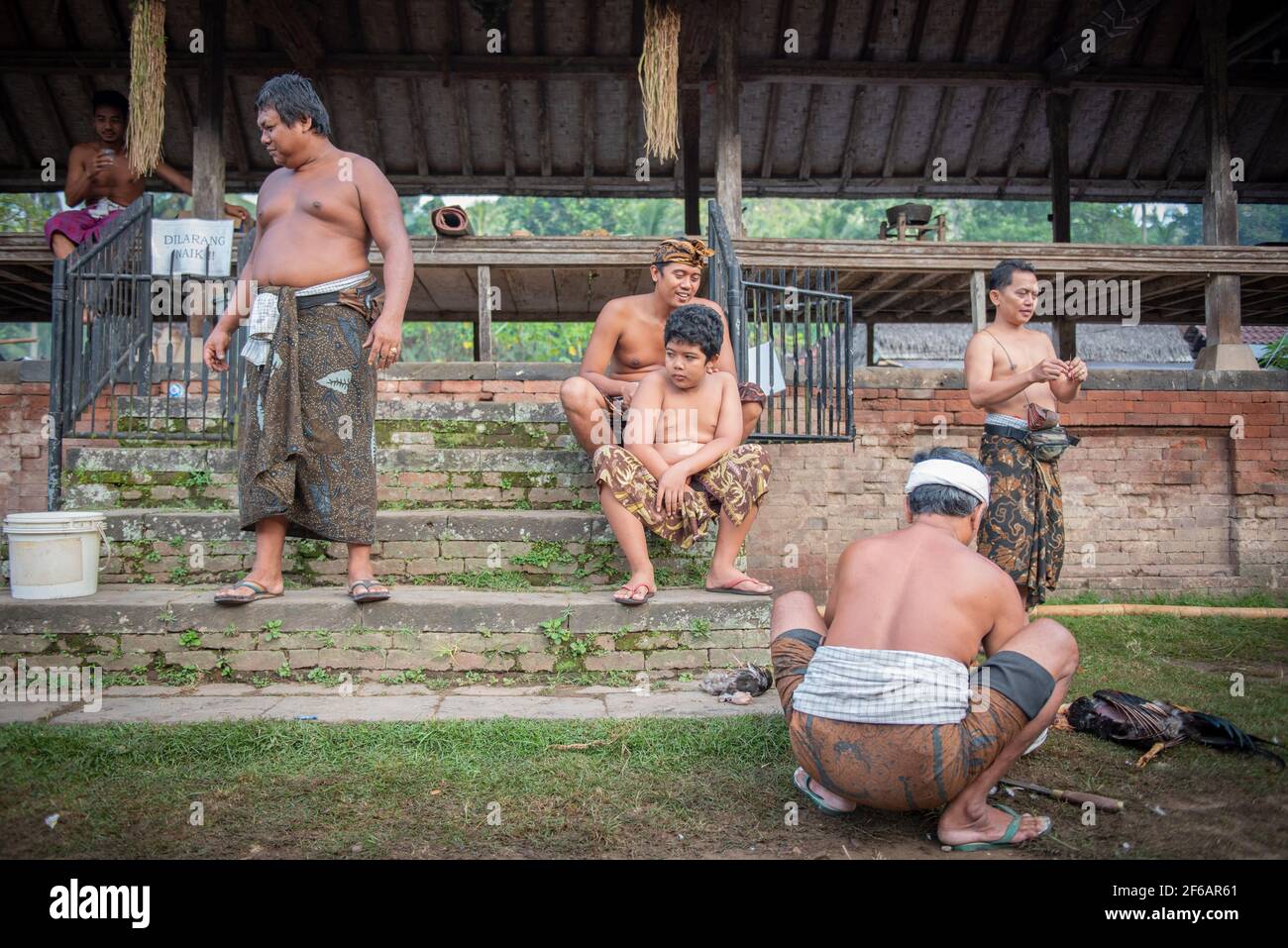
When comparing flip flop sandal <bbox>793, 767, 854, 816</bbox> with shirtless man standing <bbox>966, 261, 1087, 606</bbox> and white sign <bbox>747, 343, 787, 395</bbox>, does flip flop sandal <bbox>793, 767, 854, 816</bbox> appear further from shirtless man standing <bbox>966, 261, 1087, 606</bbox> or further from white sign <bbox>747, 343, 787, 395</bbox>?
white sign <bbox>747, 343, 787, 395</bbox>

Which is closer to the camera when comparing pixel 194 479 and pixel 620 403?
pixel 620 403

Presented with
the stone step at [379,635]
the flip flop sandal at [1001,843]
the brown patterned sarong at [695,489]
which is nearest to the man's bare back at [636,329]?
the brown patterned sarong at [695,489]

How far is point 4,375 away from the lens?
6547 mm

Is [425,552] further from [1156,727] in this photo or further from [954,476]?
[1156,727]

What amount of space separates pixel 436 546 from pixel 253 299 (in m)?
1.42

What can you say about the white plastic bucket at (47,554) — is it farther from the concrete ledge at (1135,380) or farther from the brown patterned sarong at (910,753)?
the concrete ledge at (1135,380)

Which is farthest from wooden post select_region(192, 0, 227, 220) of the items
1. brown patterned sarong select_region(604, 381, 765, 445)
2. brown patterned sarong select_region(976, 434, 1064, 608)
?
brown patterned sarong select_region(976, 434, 1064, 608)

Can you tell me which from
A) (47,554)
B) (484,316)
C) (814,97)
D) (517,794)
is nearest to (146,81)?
(484,316)

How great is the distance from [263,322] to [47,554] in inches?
54.1

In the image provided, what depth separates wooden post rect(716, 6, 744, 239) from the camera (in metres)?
7.03

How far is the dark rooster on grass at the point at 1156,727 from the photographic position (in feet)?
9.87

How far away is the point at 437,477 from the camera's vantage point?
4.90 m

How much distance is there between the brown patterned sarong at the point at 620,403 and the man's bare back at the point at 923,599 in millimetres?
1967
